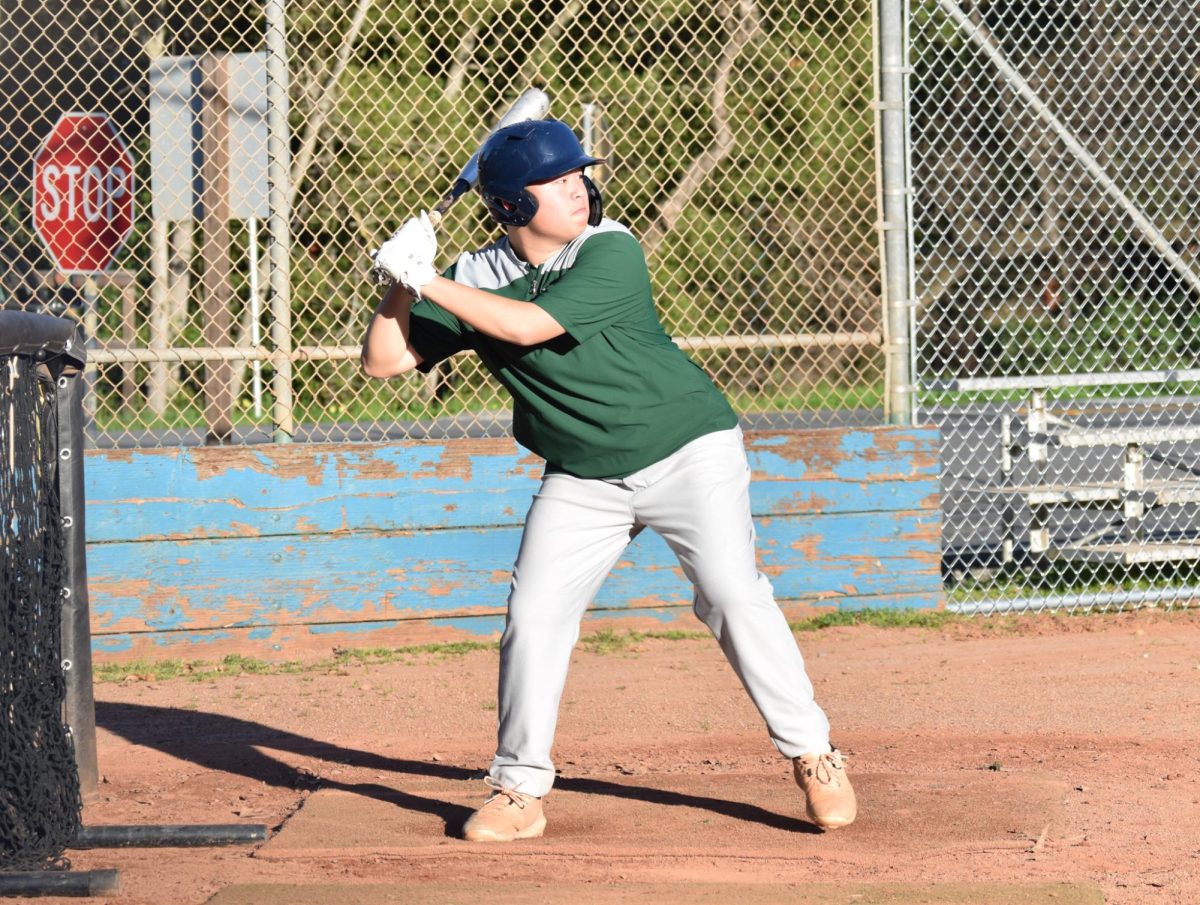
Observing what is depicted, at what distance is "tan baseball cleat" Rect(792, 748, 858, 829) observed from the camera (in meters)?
4.02

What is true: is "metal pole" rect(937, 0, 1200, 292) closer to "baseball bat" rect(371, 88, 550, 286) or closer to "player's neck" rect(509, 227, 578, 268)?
"baseball bat" rect(371, 88, 550, 286)

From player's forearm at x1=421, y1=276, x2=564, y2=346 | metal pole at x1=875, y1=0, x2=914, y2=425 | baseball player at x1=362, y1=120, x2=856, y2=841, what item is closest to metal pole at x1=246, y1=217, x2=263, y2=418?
baseball player at x1=362, y1=120, x2=856, y2=841

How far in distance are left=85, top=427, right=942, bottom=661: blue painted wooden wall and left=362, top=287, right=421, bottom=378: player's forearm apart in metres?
2.56

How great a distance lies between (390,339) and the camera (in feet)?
13.3

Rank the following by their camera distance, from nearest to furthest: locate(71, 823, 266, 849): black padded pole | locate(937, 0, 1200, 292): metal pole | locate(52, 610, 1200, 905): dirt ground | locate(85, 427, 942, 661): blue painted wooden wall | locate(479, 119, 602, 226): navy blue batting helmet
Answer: locate(52, 610, 1200, 905): dirt ground < locate(479, 119, 602, 226): navy blue batting helmet < locate(71, 823, 266, 849): black padded pole < locate(85, 427, 942, 661): blue painted wooden wall < locate(937, 0, 1200, 292): metal pole

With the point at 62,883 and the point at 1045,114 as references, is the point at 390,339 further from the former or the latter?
the point at 1045,114

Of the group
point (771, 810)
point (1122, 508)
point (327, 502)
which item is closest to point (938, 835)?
point (771, 810)

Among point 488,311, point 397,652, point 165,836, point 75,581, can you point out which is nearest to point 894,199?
point 397,652

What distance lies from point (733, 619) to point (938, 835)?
78 cm

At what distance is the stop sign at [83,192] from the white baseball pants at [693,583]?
3.69 metres

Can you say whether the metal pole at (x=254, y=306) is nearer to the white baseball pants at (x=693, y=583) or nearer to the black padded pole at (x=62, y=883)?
the white baseball pants at (x=693, y=583)

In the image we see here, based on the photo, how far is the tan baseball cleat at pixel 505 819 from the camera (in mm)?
4039

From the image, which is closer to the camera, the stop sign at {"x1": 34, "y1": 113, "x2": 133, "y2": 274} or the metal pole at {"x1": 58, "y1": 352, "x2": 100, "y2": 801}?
the metal pole at {"x1": 58, "y1": 352, "x2": 100, "y2": 801}

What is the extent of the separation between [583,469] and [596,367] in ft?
0.93
